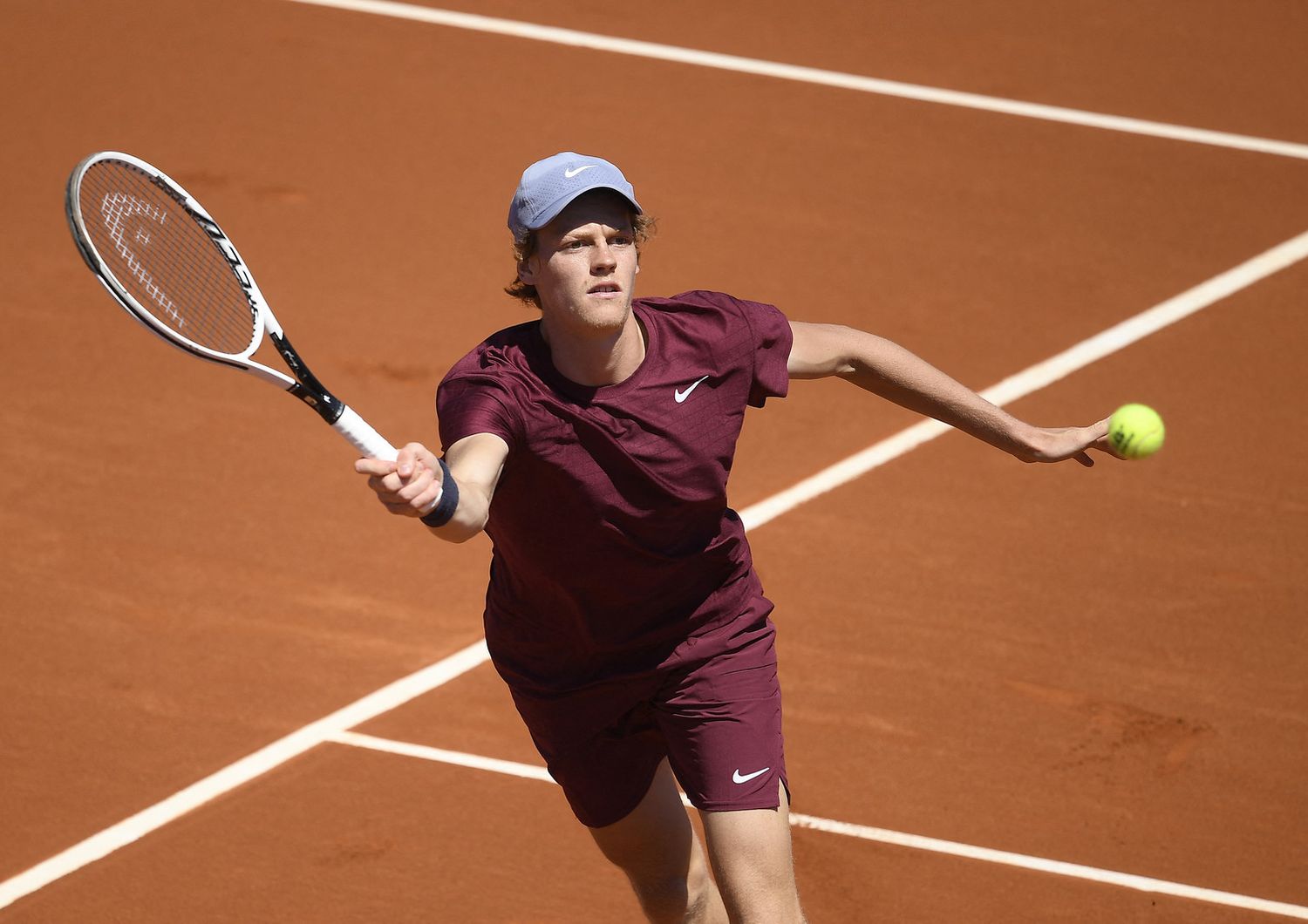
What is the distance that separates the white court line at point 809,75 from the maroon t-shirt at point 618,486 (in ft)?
23.0

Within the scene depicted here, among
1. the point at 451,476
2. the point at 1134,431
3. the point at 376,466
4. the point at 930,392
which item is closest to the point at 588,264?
the point at 451,476

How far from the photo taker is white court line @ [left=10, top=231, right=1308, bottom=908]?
5781 mm

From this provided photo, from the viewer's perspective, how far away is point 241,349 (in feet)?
14.3

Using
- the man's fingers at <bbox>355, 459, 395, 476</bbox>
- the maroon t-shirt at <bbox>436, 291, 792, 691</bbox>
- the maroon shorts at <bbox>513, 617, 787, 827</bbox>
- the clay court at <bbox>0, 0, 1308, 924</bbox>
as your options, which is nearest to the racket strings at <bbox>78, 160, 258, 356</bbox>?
the maroon t-shirt at <bbox>436, 291, 792, 691</bbox>

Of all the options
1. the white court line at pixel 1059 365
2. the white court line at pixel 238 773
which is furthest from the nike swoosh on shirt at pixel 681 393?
the white court line at pixel 1059 365

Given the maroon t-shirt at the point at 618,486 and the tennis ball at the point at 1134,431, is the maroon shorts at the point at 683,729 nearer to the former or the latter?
the maroon t-shirt at the point at 618,486

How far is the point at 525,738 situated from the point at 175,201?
270 cm

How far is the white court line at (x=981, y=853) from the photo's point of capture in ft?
18.4

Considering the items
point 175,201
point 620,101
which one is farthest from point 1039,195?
point 175,201

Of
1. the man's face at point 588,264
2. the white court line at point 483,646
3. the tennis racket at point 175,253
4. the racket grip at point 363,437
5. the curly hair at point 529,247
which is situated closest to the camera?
the racket grip at point 363,437

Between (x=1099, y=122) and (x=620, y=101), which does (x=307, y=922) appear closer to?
Answer: (x=620, y=101)

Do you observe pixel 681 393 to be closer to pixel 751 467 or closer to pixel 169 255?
pixel 169 255

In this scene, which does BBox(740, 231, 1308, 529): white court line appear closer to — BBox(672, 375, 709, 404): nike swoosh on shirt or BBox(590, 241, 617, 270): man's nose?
BBox(672, 375, 709, 404): nike swoosh on shirt

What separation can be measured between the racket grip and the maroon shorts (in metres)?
1.04
